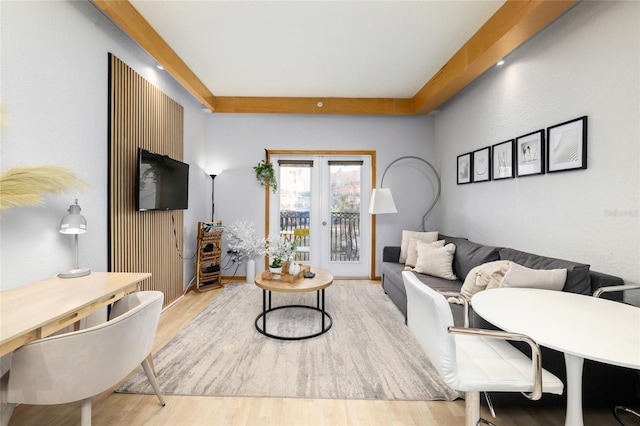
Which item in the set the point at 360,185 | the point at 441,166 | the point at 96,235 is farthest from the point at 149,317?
the point at 441,166

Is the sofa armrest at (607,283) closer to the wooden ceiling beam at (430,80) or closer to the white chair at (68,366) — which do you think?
the wooden ceiling beam at (430,80)

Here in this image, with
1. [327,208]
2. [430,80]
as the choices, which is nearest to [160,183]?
[327,208]

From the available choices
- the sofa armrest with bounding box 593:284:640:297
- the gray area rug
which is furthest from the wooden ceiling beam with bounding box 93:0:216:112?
the sofa armrest with bounding box 593:284:640:297

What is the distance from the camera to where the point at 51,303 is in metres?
1.45

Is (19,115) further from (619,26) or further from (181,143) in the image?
(619,26)

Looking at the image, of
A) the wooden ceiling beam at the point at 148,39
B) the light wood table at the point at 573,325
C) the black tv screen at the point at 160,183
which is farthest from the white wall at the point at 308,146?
the light wood table at the point at 573,325

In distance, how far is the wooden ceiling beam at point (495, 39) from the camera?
1998 mm

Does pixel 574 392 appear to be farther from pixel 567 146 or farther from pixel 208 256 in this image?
pixel 208 256

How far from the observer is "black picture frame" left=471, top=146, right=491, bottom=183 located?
3156 mm

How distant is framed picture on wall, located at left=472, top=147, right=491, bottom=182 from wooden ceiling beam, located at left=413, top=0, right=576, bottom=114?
844 mm

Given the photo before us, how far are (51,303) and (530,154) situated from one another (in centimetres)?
367

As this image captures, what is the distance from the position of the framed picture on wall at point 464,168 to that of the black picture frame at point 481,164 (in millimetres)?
84

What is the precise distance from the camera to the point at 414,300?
5.00ft

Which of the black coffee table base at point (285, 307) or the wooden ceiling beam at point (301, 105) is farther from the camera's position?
the wooden ceiling beam at point (301, 105)
